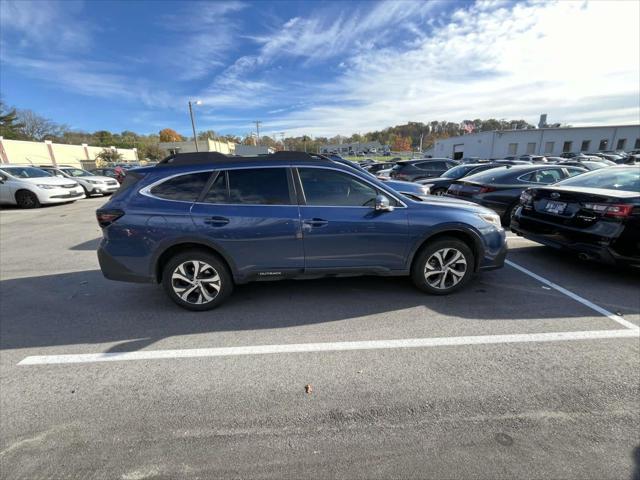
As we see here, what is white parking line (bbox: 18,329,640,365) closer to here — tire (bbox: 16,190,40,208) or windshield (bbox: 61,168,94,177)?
tire (bbox: 16,190,40,208)

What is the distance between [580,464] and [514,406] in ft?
1.43

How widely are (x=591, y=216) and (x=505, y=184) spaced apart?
3356mm

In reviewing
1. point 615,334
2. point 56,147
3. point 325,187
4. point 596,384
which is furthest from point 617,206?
point 56,147

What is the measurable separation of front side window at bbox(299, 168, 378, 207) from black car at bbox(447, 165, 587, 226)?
4.91 metres

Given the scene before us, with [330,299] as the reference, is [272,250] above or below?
above

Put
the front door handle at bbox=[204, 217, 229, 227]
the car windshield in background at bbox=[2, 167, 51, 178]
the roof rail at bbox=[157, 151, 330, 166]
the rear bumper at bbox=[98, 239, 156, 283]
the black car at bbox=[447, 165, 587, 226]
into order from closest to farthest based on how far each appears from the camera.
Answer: the front door handle at bbox=[204, 217, 229, 227] → the rear bumper at bbox=[98, 239, 156, 283] → the roof rail at bbox=[157, 151, 330, 166] → the black car at bbox=[447, 165, 587, 226] → the car windshield in background at bbox=[2, 167, 51, 178]

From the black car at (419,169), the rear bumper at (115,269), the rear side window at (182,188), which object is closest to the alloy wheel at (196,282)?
the rear bumper at (115,269)

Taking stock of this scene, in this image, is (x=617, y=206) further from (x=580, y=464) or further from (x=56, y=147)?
(x=56, y=147)

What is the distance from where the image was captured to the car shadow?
10.5ft

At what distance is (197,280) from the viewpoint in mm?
3463

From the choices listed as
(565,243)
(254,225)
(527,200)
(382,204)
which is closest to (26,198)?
(254,225)

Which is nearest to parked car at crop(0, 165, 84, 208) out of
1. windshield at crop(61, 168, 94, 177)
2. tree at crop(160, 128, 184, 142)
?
windshield at crop(61, 168, 94, 177)

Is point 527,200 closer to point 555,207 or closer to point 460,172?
point 555,207

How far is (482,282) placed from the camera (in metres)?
4.15
